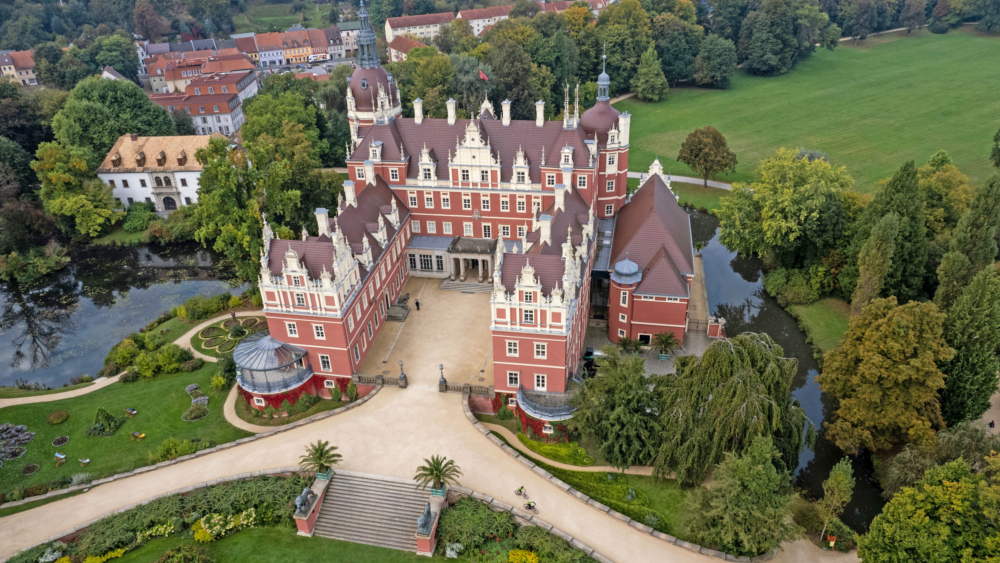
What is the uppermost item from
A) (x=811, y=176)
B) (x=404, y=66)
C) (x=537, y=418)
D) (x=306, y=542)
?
(x=404, y=66)

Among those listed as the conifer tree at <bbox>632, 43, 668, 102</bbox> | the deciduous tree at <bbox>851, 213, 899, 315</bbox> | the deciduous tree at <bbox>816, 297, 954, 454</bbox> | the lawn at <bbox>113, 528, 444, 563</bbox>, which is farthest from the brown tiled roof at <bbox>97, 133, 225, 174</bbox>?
the conifer tree at <bbox>632, 43, 668, 102</bbox>

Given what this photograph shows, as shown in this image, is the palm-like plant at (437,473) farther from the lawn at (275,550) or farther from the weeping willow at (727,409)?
the weeping willow at (727,409)

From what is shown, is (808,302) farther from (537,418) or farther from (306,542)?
(306,542)

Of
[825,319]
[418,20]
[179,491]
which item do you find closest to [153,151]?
[179,491]

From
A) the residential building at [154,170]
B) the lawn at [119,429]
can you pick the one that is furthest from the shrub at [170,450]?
the residential building at [154,170]

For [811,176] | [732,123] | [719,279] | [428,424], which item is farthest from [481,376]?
[732,123]

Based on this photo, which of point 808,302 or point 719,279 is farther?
point 719,279

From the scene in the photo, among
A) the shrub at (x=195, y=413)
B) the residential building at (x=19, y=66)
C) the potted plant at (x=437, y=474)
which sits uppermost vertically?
the residential building at (x=19, y=66)
